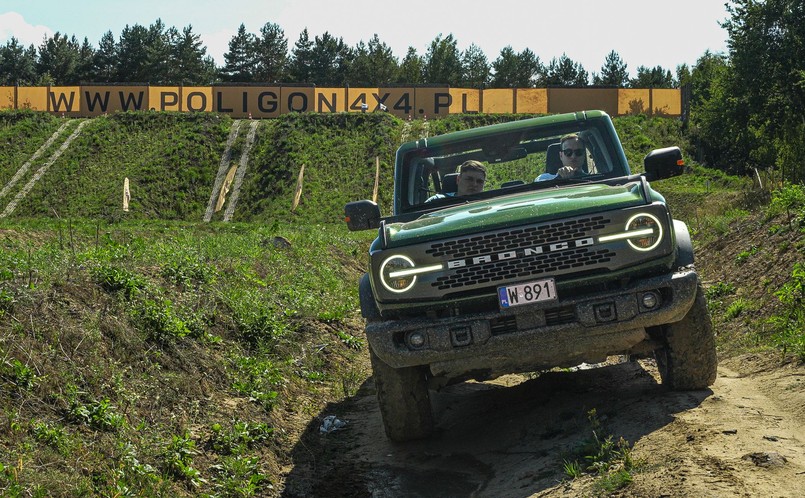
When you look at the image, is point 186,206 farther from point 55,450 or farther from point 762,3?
point 55,450

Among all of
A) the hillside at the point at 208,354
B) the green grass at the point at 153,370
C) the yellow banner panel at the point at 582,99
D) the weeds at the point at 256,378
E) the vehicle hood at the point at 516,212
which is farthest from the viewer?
the yellow banner panel at the point at 582,99

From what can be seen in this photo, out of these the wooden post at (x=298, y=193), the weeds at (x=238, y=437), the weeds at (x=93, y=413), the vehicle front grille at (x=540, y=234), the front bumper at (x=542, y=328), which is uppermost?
the wooden post at (x=298, y=193)

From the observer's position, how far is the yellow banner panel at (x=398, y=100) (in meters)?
52.4

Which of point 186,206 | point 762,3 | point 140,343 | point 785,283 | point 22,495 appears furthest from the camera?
point 186,206

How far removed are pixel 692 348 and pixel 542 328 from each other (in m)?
1.21

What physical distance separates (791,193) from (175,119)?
40.7 meters

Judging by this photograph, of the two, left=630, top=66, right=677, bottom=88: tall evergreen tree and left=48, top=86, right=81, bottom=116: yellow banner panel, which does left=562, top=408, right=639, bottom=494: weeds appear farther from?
left=630, top=66, right=677, bottom=88: tall evergreen tree

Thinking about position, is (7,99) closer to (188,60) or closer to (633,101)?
(633,101)

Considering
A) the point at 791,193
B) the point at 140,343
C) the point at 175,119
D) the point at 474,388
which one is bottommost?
the point at 474,388

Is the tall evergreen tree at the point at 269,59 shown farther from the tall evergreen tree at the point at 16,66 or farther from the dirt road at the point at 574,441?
the dirt road at the point at 574,441

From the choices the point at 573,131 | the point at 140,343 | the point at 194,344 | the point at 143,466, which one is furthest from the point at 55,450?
the point at 573,131

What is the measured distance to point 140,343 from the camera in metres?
7.70

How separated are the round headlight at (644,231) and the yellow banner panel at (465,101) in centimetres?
4638

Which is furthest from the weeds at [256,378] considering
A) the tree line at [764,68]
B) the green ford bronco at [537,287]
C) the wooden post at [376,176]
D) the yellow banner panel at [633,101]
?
the yellow banner panel at [633,101]
